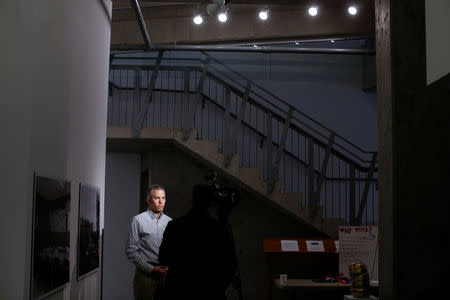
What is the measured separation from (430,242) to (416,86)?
100cm

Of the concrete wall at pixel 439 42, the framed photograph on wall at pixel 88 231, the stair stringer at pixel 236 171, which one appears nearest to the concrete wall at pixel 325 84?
the stair stringer at pixel 236 171

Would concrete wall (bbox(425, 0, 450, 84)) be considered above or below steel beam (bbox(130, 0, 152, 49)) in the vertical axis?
below

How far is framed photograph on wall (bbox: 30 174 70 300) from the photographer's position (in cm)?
400

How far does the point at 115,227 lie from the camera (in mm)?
11859

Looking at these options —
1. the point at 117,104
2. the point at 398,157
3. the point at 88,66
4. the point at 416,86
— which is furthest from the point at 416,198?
the point at 117,104

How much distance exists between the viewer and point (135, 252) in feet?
21.7

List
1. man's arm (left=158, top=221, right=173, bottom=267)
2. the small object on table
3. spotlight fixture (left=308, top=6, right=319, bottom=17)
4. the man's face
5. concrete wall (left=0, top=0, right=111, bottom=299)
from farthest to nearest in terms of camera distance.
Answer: spotlight fixture (left=308, top=6, right=319, bottom=17) < the man's face < man's arm (left=158, top=221, right=173, bottom=267) < the small object on table < concrete wall (left=0, top=0, right=111, bottom=299)

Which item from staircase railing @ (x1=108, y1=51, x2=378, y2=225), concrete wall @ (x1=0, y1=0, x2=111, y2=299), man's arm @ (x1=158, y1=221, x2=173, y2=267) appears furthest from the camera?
staircase railing @ (x1=108, y1=51, x2=378, y2=225)

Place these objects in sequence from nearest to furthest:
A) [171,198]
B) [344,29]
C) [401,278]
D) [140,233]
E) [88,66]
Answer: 1. [401,278]
2. [88,66]
3. [140,233]
4. [344,29]
5. [171,198]

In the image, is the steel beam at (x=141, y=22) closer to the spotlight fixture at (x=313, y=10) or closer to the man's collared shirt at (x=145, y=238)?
the spotlight fixture at (x=313, y=10)

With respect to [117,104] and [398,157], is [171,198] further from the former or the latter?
[398,157]

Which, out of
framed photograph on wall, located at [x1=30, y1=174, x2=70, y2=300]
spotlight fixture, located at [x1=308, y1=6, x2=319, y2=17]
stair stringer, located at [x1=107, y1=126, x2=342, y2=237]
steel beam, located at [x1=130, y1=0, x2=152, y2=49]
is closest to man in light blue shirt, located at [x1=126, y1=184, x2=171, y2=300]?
framed photograph on wall, located at [x1=30, y1=174, x2=70, y2=300]

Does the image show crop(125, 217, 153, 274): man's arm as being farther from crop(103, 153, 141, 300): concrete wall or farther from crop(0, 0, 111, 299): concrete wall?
crop(103, 153, 141, 300): concrete wall

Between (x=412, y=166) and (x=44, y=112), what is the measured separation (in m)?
2.44
